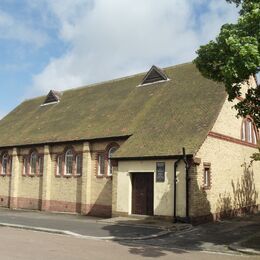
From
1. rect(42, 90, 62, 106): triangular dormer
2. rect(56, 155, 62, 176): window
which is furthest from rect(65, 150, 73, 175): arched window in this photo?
rect(42, 90, 62, 106): triangular dormer

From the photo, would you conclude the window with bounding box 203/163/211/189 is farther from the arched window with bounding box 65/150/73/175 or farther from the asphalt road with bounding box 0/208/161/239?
the arched window with bounding box 65/150/73/175

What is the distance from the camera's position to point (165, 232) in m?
18.0

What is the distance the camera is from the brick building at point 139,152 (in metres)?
21.3

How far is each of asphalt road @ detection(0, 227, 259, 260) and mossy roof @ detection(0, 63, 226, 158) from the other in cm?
721

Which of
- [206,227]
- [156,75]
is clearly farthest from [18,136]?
[206,227]

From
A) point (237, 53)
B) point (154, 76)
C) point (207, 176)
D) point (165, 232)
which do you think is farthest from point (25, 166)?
point (237, 53)

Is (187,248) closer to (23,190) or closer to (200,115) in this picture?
(200,115)

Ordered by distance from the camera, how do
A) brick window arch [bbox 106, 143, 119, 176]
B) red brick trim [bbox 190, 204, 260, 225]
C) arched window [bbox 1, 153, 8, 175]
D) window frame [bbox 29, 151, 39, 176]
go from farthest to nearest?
arched window [bbox 1, 153, 8, 175] < window frame [bbox 29, 151, 39, 176] < brick window arch [bbox 106, 143, 119, 176] < red brick trim [bbox 190, 204, 260, 225]

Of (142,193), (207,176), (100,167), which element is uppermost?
(100,167)

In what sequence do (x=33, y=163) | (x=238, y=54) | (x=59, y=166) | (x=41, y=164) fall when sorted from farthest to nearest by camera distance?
(x=33, y=163) → (x=41, y=164) → (x=59, y=166) → (x=238, y=54)

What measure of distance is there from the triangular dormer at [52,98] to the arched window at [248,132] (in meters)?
16.6

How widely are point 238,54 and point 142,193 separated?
38.2 ft

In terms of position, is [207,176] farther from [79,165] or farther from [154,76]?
[154,76]

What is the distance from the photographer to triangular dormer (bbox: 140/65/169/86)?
2914 cm
